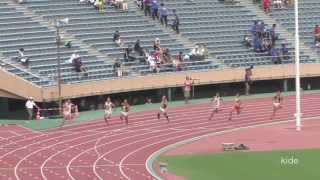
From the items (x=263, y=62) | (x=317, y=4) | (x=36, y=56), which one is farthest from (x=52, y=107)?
(x=317, y=4)

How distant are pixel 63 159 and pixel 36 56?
11.5 meters

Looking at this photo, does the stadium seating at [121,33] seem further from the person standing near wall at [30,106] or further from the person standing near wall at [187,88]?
the person standing near wall at [187,88]

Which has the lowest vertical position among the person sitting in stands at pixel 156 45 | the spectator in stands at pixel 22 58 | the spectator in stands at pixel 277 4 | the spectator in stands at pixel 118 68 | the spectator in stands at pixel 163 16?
the spectator in stands at pixel 118 68

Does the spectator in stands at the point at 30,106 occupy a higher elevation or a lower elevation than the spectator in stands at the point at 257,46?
lower

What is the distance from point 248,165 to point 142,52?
15.5 metres

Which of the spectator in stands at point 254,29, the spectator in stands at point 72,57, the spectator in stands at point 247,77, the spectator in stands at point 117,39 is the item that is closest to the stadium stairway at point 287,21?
the spectator in stands at point 254,29

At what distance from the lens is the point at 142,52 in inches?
1537

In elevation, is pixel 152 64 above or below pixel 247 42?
below

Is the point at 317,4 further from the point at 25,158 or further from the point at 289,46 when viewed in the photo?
the point at 25,158

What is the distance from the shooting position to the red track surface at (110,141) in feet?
77.8

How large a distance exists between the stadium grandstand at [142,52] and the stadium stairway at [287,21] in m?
0.05

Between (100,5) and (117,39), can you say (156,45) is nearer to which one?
(117,39)

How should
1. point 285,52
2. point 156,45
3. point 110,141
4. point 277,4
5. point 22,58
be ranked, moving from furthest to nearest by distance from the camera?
point 277,4 < point 285,52 < point 156,45 < point 22,58 < point 110,141

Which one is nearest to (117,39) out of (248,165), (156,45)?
(156,45)
